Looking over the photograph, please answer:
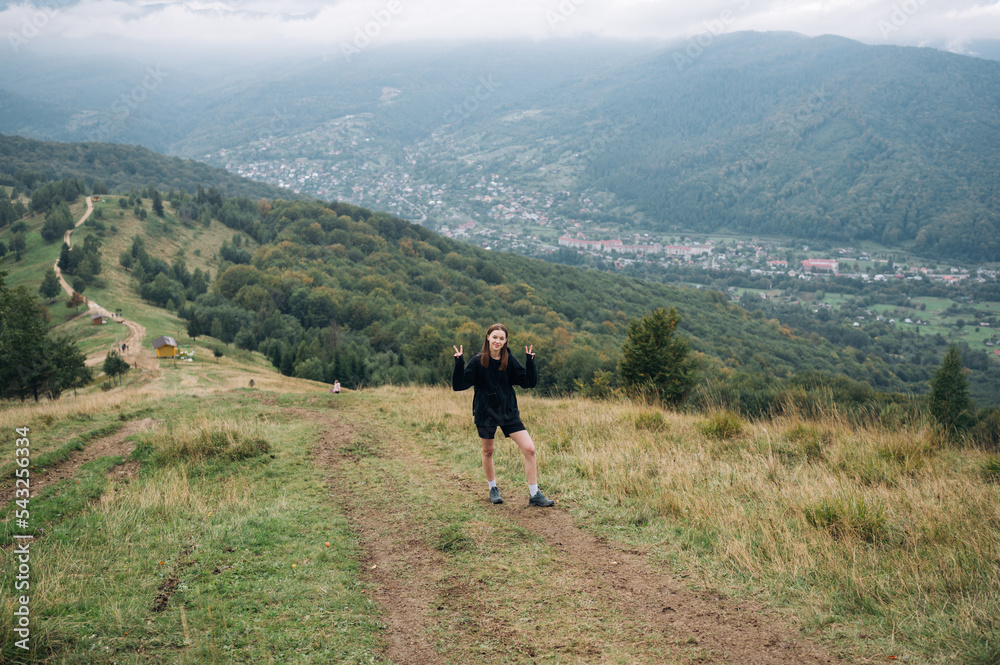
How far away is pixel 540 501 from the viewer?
556 cm

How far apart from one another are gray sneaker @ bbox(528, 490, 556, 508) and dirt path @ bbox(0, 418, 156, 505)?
5.50 meters

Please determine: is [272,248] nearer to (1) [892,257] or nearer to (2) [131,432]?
(2) [131,432]

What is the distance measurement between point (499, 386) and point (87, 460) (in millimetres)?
6409

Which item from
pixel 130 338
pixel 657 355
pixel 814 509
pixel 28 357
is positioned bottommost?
pixel 130 338

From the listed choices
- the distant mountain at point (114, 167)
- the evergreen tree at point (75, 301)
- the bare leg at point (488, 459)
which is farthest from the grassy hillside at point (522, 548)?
the distant mountain at point (114, 167)

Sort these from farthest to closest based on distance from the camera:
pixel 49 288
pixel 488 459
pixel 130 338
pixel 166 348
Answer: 1. pixel 49 288
2. pixel 130 338
3. pixel 166 348
4. pixel 488 459

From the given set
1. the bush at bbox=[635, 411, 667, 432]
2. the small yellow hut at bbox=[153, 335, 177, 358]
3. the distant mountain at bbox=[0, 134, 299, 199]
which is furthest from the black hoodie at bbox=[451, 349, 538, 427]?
the distant mountain at bbox=[0, 134, 299, 199]

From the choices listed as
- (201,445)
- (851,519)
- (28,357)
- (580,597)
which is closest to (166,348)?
(28,357)

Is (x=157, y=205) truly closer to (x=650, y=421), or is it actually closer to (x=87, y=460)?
(x=87, y=460)

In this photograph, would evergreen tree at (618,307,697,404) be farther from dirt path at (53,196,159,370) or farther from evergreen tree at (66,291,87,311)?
evergreen tree at (66,291,87,311)

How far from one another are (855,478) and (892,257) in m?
198

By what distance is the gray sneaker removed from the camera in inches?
218

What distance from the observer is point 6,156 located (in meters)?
112

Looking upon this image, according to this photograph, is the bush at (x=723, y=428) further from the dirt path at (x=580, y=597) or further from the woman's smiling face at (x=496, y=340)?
the woman's smiling face at (x=496, y=340)
